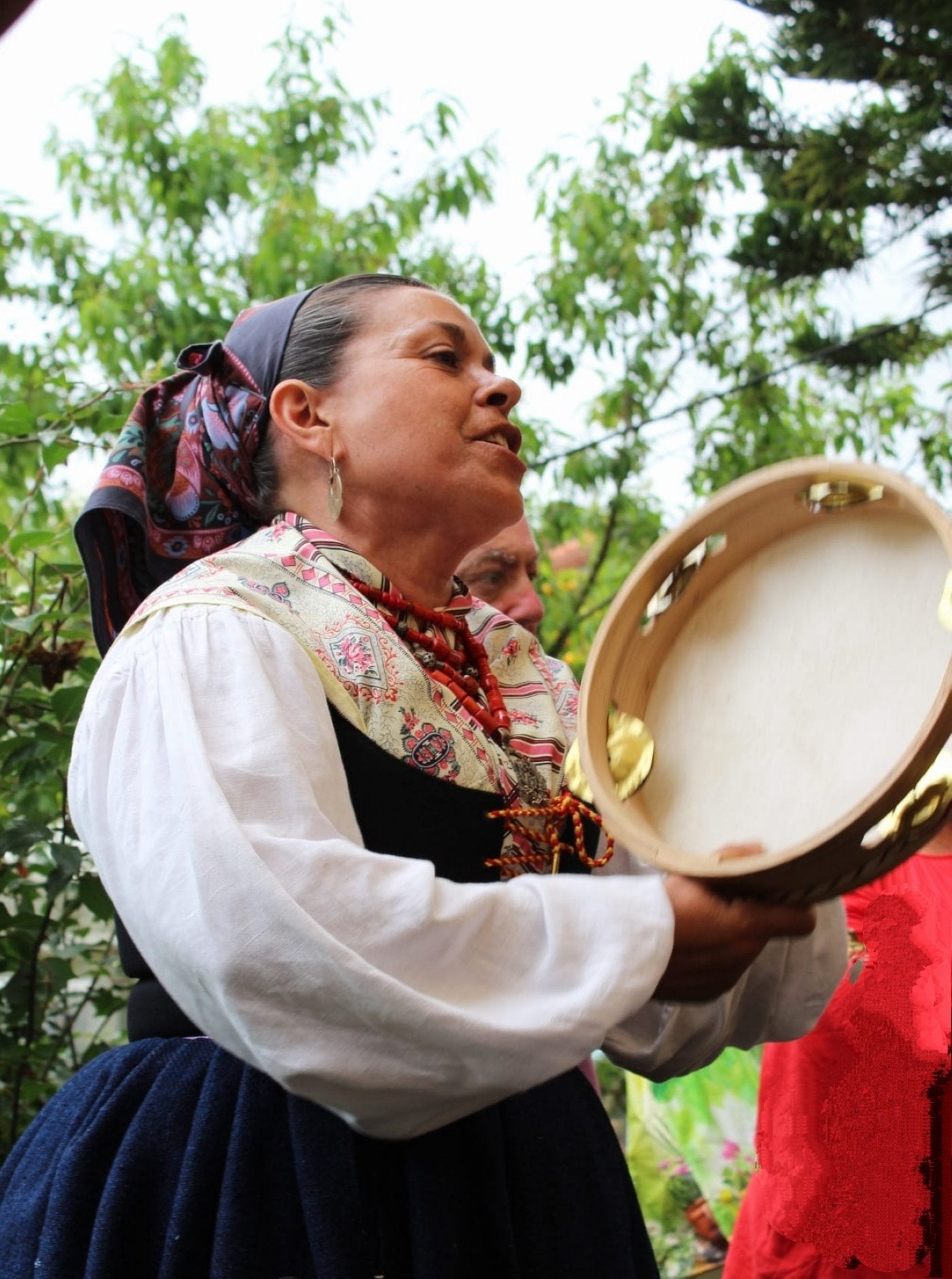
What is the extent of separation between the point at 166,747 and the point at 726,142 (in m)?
5.68

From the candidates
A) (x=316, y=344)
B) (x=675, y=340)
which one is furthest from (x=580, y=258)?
(x=316, y=344)

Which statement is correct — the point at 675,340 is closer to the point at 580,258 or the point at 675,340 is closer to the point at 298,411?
the point at 580,258

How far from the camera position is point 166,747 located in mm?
1272

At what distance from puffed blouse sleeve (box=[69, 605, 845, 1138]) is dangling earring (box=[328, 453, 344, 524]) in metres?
0.41

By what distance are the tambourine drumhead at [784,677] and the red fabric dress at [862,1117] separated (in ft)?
2.37

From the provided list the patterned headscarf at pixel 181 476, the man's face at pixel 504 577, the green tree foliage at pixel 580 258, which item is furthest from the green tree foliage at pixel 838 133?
the patterned headscarf at pixel 181 476

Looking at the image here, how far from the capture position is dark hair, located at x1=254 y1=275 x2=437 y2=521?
1.85m

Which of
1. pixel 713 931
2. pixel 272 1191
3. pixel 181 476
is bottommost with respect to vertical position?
pixel 272 1191

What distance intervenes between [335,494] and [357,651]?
1.03 ft

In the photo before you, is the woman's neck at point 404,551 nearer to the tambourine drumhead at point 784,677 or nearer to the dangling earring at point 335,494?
the dangling earring at point 335,494

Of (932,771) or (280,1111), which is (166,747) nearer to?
(280,1111)

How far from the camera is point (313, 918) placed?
1.17 metres

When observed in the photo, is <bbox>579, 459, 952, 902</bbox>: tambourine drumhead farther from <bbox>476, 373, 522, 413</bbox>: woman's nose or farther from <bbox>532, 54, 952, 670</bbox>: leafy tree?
<bbox>532, 54, 952, 670</bbox>: leafy tree

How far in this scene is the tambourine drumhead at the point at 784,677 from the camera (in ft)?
4.13
